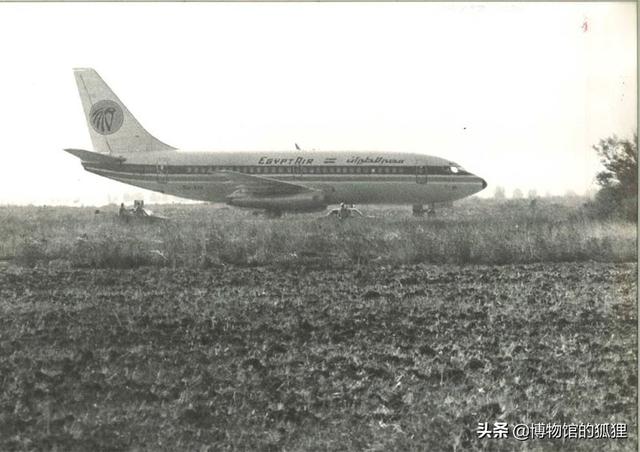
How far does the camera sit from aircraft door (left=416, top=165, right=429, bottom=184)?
909 inches

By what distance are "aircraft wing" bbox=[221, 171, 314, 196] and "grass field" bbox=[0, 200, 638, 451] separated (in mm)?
10839

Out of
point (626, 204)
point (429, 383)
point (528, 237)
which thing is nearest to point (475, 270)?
point (528, 237)

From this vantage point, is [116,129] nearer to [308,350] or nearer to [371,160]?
[371,160]

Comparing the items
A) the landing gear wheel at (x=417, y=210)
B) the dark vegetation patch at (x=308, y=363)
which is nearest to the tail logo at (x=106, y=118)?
the landing gear wheel at (x=417, y=210)

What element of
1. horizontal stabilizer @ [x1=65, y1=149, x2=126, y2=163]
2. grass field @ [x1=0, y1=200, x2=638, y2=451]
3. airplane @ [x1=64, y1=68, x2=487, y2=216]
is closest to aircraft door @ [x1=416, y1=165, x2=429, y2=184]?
airplane @ [x1=64, y1=68, x2=487, y2=216]

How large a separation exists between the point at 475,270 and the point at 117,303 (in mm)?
5824

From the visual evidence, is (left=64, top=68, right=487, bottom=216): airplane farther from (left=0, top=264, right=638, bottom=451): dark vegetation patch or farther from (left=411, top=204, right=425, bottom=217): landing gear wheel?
(left=0, top=264, right=638, bottom=451): dark vegetation patch

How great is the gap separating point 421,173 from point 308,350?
1725 centimetres

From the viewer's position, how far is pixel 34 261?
11883 mm

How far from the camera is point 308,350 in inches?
257

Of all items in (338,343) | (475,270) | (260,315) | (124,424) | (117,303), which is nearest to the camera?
(124,424)

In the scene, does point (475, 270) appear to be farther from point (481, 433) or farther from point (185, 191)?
point (185, 191)

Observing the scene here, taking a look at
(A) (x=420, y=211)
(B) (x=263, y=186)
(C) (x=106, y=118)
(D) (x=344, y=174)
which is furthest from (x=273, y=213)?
(C) (x=106, y=118)

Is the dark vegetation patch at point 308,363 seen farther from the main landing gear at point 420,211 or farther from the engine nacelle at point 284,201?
the main landing gear at point 420,211
